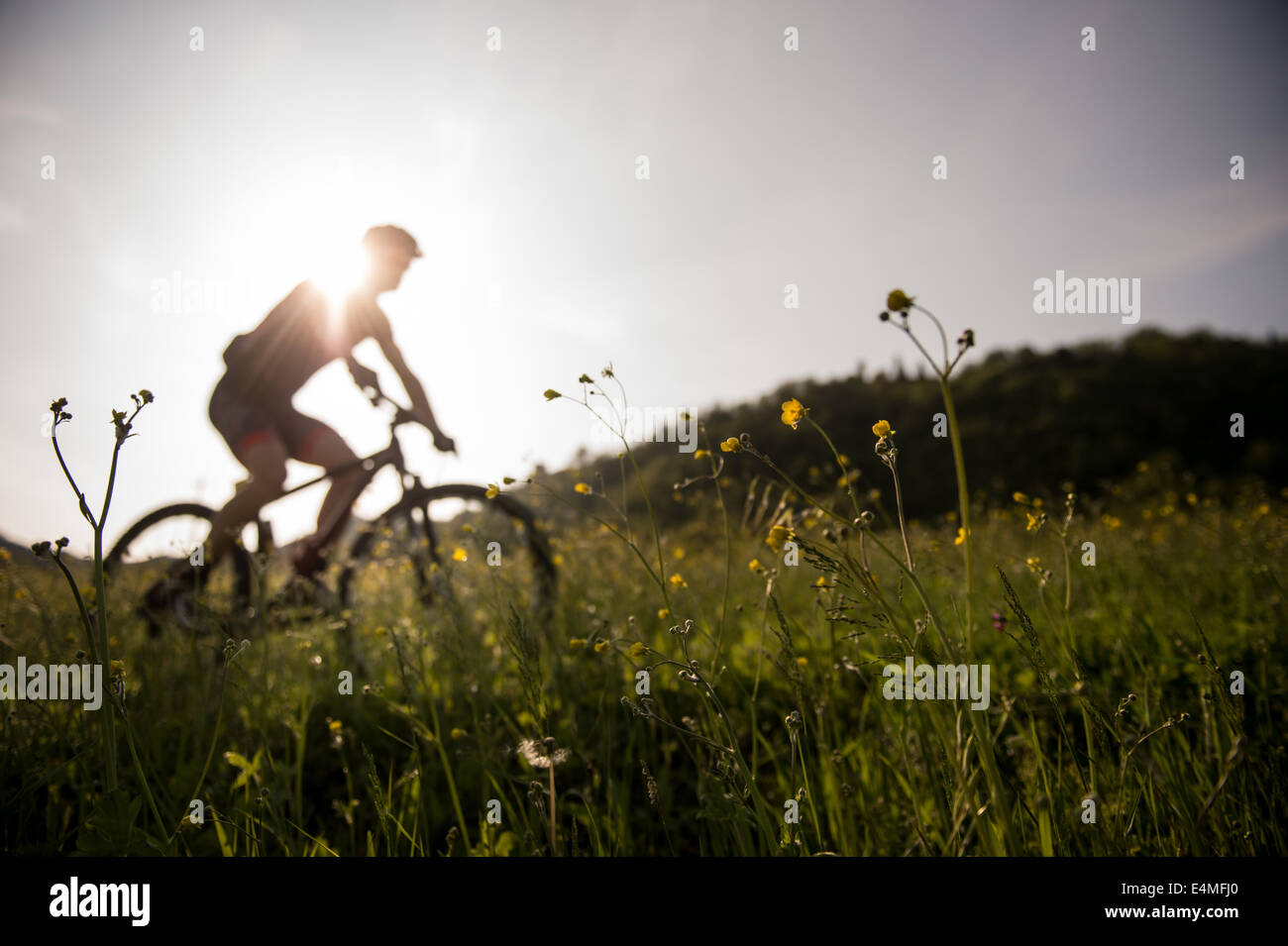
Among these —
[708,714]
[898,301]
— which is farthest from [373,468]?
[898,301]

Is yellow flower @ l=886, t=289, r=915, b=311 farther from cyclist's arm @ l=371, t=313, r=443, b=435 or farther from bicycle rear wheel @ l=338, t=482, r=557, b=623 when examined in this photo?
cyclist's arm @ l=371, t=313, r=443, b=435

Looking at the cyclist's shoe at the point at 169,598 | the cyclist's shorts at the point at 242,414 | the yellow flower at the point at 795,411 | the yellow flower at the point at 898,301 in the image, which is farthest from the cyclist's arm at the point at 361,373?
the yellow flower at the point at 898,301

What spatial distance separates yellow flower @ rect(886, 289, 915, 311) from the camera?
85 cm

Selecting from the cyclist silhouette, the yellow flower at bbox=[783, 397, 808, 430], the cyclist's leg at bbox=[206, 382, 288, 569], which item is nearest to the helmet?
the cyclist silhouette

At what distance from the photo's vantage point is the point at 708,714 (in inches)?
48.2

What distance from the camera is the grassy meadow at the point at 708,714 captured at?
1.04 meters

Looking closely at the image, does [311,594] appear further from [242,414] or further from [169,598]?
[242,414]

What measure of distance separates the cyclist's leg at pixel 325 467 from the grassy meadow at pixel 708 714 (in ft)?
1.66

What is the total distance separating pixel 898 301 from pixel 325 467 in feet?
14.6

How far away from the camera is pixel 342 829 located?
1867 millimetres

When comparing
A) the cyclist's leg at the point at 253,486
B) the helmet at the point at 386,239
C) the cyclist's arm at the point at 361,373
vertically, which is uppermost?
the helmet at the point at 386,239

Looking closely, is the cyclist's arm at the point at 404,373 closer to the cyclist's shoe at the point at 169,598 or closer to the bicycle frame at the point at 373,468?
the bicycle frame at the point at 373,468
